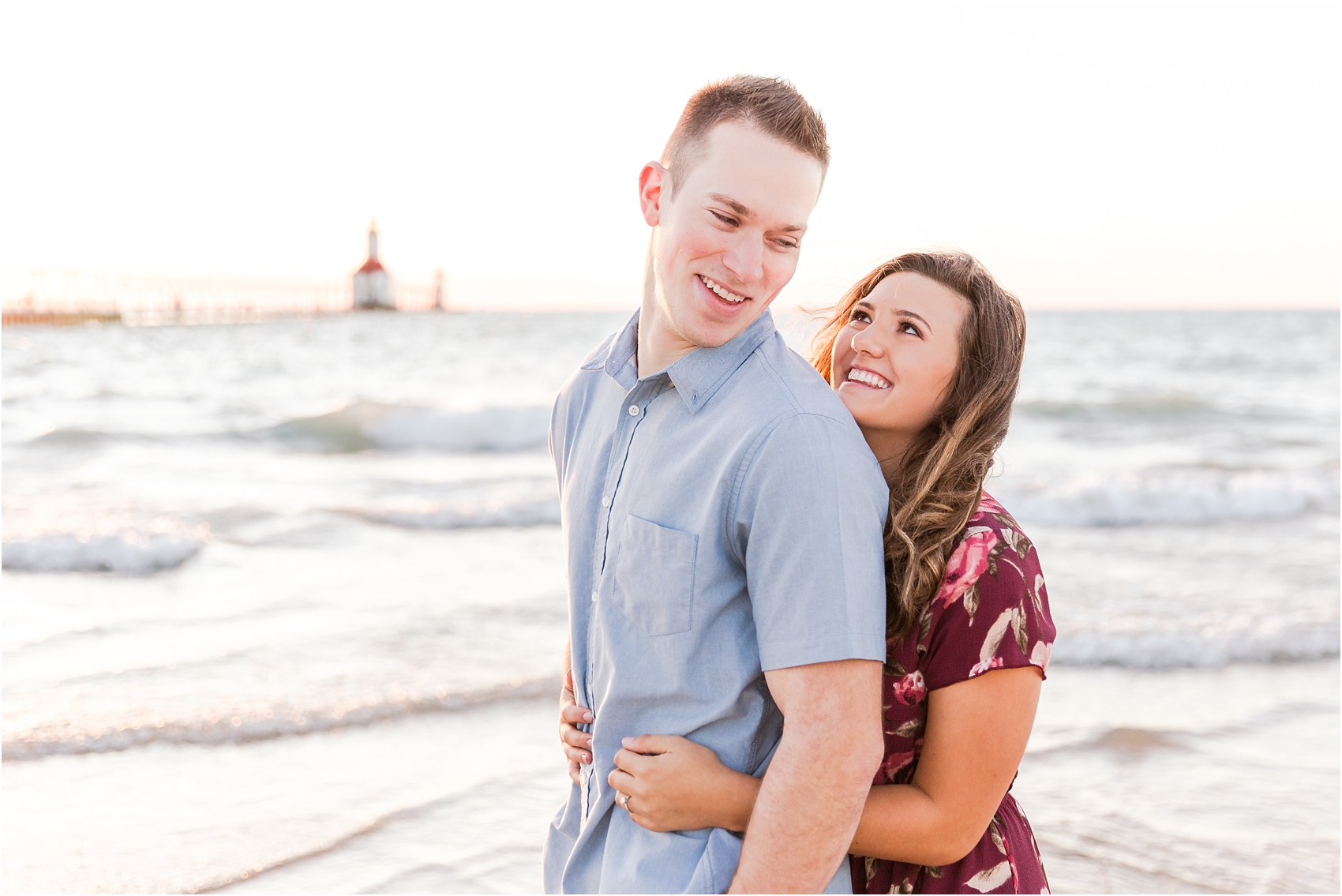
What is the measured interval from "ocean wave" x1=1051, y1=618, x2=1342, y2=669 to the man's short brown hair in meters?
4.95

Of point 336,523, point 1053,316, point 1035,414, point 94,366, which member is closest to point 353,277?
point 1053,316

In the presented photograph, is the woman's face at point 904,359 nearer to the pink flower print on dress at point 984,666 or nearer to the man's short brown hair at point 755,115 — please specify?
the man's short brown hair at point 755,115

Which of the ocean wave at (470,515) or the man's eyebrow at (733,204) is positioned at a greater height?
the man's eyebrow at (733,204)

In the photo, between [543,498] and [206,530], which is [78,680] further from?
[543,498]

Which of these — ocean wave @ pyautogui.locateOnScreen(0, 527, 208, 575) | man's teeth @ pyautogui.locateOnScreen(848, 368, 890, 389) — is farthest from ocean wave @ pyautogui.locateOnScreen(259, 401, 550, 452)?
man's teeth @ pyautogui.locateOnScreen(848, 368, 890, 389)

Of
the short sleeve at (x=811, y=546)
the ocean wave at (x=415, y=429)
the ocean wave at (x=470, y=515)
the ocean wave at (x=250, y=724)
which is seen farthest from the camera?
the ocean wave at (x=415, y=429)

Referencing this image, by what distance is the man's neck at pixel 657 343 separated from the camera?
6.64 feet

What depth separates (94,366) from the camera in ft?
78.4

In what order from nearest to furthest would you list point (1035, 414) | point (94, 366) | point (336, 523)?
1. point (336, 523)
2. point (1035, 414)
3. point (94, 366)

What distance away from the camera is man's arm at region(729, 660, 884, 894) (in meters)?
1.67

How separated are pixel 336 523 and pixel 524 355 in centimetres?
2179

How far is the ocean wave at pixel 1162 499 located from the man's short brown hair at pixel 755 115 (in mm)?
9153

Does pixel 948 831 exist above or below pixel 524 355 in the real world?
above

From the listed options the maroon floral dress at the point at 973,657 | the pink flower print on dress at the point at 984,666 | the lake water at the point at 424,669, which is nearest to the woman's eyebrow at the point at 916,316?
the maroon floral dress at the point at 973,657
